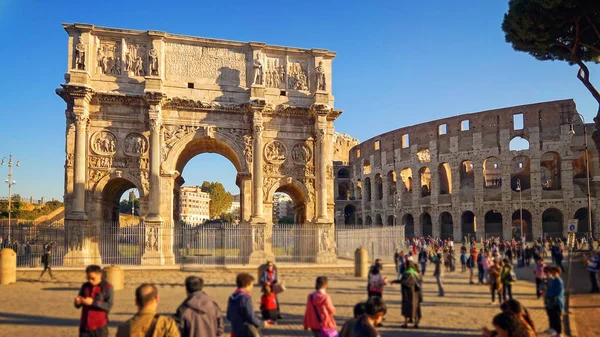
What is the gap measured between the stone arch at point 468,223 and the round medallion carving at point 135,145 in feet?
98.6

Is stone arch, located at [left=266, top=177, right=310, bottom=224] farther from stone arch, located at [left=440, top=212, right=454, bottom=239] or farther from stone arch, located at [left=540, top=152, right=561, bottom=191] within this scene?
stone arch, located at [left=540, top=152, right=561, bottom=191]

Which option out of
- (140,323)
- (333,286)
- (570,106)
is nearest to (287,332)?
(140,323)

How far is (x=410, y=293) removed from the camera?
330 inches

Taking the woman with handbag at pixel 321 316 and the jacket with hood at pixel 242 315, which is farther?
the woman with handbag at pixel 321 316

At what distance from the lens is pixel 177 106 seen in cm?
2167

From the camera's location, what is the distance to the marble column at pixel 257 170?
21.6m

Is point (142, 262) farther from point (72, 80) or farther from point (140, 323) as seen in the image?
point (140, 323)

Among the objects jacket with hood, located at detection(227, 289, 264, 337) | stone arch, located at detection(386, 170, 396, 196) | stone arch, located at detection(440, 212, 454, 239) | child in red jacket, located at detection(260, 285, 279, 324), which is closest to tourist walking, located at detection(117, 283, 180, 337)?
jacket with hood, located at detection(227, 289, 264, 337)

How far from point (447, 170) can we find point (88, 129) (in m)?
35.1

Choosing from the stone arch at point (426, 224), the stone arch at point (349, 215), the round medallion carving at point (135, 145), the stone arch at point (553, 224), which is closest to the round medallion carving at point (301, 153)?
the round medallion carving at point (135, 145)

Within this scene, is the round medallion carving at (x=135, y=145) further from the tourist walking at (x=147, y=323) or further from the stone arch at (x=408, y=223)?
the stone arch at (x=408, y=223)

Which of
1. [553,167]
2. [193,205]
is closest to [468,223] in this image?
[553,167]

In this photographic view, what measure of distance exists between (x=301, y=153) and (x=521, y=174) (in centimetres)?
3034

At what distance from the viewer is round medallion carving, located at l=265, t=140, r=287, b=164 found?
894 inches
